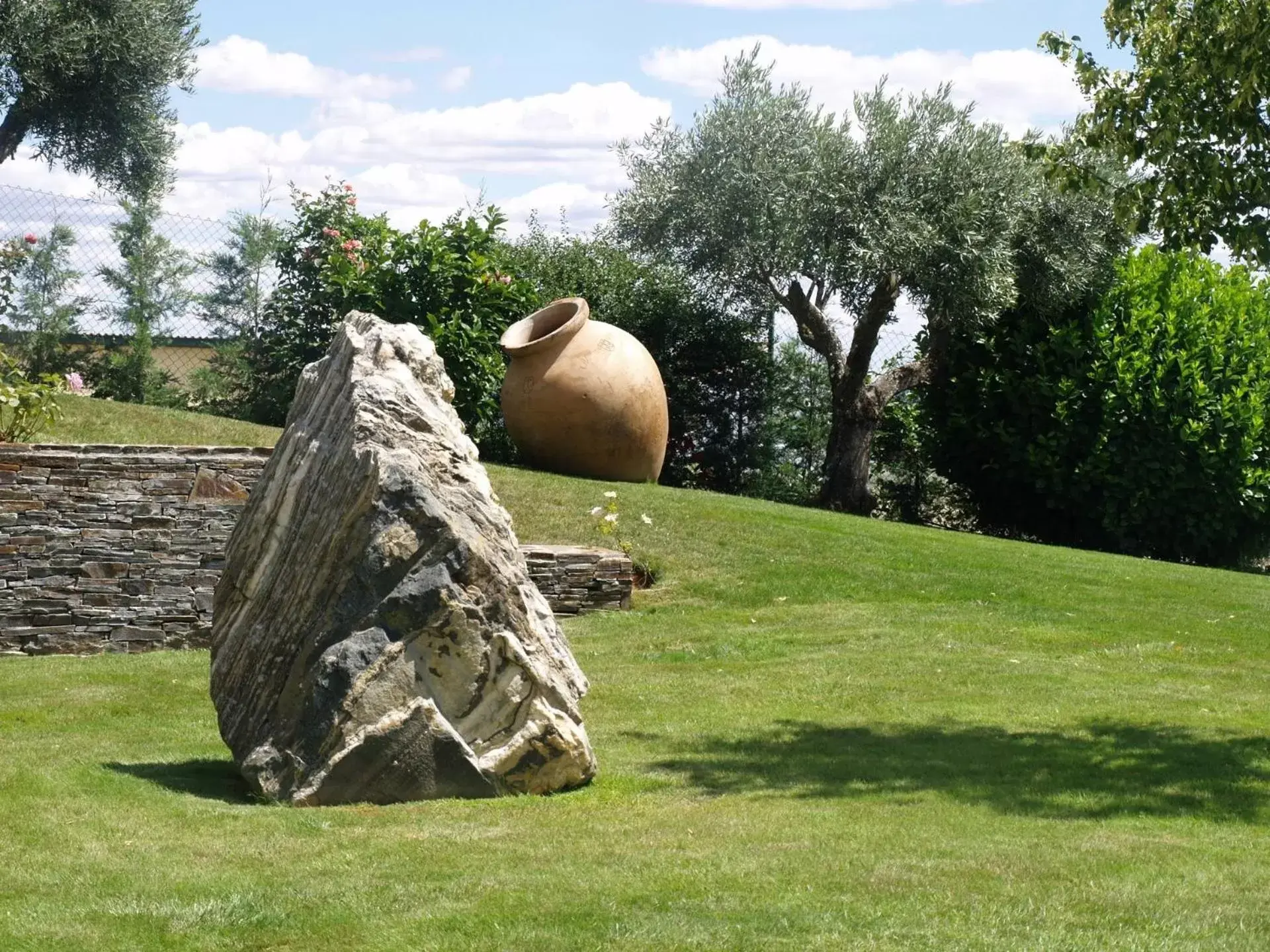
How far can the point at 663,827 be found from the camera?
514 centimetres

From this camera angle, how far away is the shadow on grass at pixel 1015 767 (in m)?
5.69

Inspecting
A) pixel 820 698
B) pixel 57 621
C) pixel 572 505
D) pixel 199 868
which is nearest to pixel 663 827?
pixel 199 868

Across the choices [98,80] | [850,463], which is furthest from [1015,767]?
[98,80]

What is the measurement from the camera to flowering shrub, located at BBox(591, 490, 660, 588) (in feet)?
38.2

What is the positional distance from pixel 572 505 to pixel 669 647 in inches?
135

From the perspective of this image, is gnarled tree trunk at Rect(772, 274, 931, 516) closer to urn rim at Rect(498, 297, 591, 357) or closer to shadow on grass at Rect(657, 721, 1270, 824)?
urn rim at Rect(498, 297, 591, 357)

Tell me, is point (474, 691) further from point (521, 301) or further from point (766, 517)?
point (521, 301)

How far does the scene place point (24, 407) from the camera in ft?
35.3

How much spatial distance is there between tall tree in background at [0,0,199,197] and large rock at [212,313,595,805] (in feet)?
40.7

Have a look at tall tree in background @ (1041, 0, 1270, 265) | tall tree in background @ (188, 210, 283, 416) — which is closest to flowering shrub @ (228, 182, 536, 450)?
tall tree in background @ (188, 210, 283, 416)

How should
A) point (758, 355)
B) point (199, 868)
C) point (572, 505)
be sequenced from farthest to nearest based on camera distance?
point (758, 355), point (572, 505), point (199, 868)

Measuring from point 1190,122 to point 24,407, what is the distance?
7.97m

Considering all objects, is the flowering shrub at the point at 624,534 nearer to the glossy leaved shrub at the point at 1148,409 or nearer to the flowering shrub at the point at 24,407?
the flowering shrub at the point at 24,407

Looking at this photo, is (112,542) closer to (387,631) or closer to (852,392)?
(387,631)
